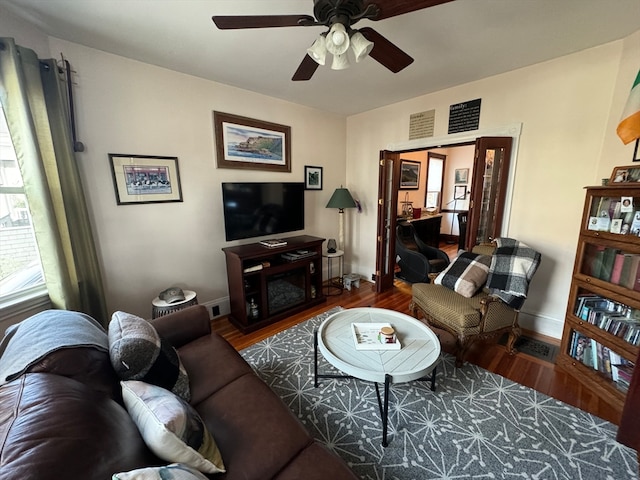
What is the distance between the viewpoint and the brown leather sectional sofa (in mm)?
588

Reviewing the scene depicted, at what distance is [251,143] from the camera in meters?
2.86

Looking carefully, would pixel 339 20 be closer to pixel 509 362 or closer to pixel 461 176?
pixel 509 362

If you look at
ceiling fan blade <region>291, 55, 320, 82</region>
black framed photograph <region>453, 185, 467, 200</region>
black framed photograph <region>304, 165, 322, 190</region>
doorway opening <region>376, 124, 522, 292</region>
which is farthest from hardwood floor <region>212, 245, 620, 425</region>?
black framed photograph <region>453, 185, 467, 200</region>

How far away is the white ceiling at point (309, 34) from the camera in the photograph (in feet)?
5.05

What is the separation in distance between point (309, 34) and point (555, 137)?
2.24m

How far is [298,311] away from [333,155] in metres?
2.24

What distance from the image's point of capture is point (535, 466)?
1303 millimetres

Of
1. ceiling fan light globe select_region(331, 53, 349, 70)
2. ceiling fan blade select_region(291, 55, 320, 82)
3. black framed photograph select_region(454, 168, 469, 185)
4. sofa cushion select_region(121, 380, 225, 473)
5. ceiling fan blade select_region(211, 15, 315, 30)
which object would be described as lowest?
sofa cushion select_region(121, 380, 225, 473)

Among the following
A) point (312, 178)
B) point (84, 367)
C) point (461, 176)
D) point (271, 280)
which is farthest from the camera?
point (461, 176)

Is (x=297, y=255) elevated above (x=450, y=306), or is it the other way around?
(x=297, y=255)

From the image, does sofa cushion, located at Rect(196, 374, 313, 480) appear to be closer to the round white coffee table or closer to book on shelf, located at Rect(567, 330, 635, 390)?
the round white coffee table

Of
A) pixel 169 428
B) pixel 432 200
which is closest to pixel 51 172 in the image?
pixel 169 428

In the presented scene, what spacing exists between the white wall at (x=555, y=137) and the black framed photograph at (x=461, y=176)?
342 cm

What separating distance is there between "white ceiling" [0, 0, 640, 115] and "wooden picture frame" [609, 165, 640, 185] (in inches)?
37.2
